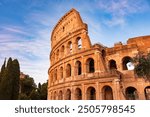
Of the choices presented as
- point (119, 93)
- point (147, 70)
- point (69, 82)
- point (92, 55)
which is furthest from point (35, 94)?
point (147, 70)

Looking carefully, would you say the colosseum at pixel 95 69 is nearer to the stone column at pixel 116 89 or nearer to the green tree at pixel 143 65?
the stone column at pixel 116 89

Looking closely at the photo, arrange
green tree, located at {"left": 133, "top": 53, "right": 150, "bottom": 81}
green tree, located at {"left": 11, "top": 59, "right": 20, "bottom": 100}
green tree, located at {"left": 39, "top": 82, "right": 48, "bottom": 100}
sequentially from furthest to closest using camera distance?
green tree, located at {"left": 39, "top": 82, "right": 48, "bottom": 100} → green tree, located at {"left": 11, "top": 59, "right": 20, "bottom": 100} → green tree, located at {"left": 133, "top": 53, "right": 150, "bottom": 81}

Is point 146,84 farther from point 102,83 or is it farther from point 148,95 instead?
point 102,83

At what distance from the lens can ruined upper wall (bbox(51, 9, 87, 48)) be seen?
22.8 metres

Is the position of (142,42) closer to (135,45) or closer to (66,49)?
(135,45)

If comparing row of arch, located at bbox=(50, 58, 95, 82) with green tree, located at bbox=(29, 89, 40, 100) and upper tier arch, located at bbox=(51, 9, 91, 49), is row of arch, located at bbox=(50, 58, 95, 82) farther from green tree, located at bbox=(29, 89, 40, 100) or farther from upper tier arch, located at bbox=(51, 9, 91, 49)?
green tree, located at bbox=(29, 89, 40, 100)

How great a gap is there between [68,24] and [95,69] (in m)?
10.0

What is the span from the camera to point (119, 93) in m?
16.8

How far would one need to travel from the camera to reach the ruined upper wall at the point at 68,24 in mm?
22750

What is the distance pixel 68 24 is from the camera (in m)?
25.3

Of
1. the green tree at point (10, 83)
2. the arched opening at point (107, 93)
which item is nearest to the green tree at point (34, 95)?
the green tree at point (10, 83)

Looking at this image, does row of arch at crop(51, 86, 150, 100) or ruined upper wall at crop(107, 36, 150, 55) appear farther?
ruined upper wall at crop(107, 36, 150, 55)

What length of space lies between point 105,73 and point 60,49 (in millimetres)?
10393

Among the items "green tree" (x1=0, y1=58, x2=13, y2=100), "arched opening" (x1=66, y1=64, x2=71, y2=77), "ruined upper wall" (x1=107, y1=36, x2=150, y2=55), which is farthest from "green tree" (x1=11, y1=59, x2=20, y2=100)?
"ruined upper wall" (x1=107, y1=36, x2=150, y2=55)
